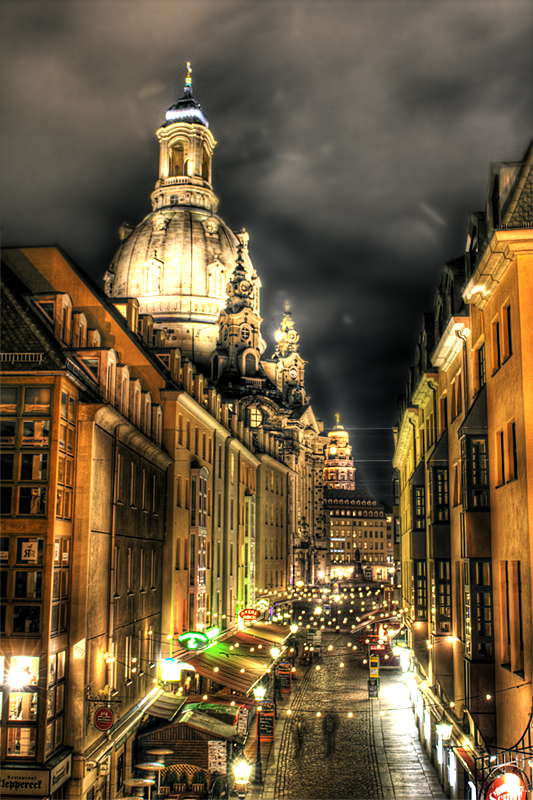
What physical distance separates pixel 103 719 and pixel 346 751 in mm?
15291

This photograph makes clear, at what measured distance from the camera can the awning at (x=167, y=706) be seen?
29.6 meters

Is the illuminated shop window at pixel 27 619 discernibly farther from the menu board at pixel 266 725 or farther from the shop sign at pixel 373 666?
the shop sign at pixel 373 666

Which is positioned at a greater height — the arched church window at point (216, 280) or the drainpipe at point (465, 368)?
the arched church window at point (216, 280)

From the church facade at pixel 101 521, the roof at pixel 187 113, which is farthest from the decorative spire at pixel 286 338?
the church facade at pixel 101 521

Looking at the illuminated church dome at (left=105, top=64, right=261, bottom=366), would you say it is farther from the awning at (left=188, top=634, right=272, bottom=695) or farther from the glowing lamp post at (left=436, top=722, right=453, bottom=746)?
the glowing lamp post at (left=436, top=722, right=453, bottom=746)

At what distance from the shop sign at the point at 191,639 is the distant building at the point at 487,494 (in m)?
9.40

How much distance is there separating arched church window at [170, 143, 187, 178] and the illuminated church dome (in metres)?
1.61

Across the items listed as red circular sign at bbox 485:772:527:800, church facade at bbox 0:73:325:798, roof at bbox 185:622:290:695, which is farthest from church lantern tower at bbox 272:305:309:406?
red circular sign at bbox 485:772:527:800

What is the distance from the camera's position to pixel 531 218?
679 inches

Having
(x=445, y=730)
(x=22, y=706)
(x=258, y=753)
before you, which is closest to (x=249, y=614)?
(x=258, y=753)

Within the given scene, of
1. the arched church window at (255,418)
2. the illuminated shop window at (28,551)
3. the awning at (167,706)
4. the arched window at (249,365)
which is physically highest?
the arched window at (249,365)

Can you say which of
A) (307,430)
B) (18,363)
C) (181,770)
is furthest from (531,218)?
(307,430)

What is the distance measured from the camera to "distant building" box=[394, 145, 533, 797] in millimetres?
17172

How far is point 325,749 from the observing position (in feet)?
113
